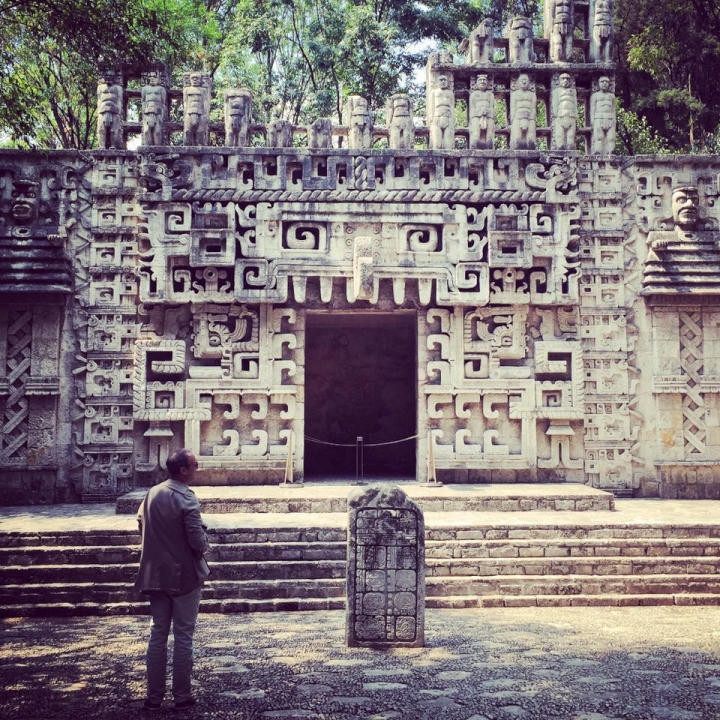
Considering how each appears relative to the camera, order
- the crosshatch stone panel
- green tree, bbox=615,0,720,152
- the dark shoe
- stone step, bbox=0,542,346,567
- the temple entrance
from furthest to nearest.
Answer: green tree, bbox=615,0,720,152
the temple entrance
stone step, bbox=0,542,346,567
the crosshatch stone panel
the dark shoe

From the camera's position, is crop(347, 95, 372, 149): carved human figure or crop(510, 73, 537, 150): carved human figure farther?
crop(510, 73, 537, 150): carved human figure

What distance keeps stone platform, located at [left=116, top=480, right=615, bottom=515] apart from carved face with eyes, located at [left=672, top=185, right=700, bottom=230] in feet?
12.2

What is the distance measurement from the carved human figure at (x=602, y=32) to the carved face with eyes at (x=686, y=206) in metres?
2.09

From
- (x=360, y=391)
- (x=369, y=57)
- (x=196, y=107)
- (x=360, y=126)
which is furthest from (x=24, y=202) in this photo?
(x=369, y=57)

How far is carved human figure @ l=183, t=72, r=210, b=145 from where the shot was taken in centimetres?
936

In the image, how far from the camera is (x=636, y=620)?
5719 millimetres

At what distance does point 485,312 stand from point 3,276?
5969 mm

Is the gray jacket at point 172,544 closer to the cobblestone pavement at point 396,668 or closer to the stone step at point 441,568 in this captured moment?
→ the cobblestone pavement at point 396,668

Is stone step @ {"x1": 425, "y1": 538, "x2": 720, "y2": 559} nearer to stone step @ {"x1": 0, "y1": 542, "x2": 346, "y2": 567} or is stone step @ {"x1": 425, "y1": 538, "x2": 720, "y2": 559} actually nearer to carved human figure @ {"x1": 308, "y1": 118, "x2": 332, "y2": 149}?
stone step @ {"x1": 0, "y1": 542, "x2": 346, "y2": 567}

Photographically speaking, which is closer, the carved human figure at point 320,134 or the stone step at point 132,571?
the stone step at point 132,571

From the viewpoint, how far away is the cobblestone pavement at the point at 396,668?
3775 millimetres

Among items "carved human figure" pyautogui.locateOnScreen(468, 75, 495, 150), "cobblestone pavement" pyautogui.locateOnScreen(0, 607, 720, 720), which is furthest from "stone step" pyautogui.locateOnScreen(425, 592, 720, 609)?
"carved human figure" pyautogui.locateOnScreen(468, 75, 495, 150)

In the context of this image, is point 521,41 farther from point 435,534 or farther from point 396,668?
point 396,668

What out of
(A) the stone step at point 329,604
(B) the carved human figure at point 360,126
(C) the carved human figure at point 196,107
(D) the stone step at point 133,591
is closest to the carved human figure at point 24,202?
(C) the carved human figure at point 196,107
